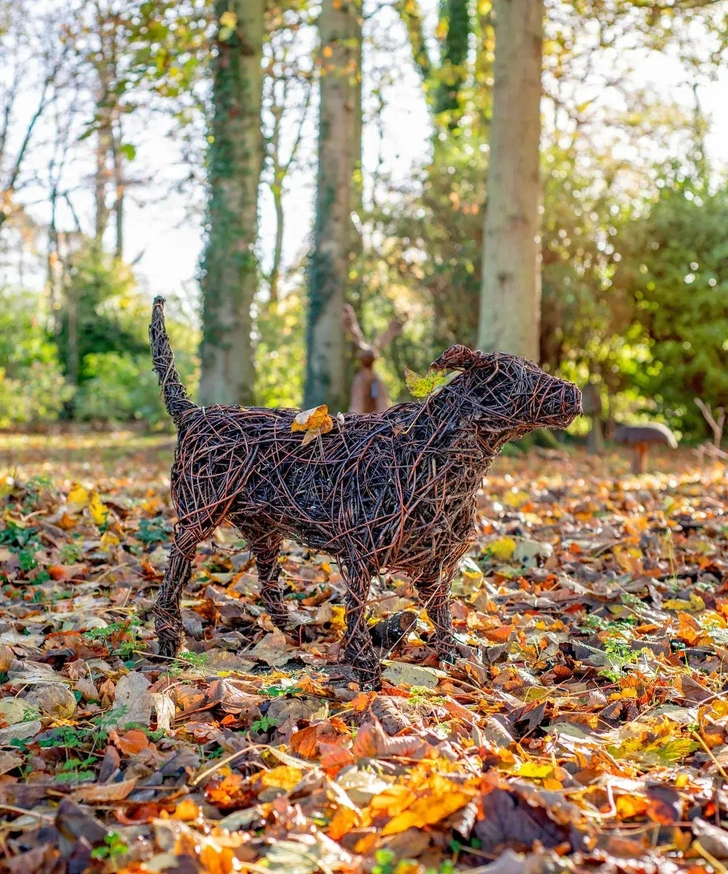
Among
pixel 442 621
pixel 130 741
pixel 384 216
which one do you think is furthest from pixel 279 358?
pixel 130 741

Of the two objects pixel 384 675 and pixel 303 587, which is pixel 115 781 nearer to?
pixel 384 675

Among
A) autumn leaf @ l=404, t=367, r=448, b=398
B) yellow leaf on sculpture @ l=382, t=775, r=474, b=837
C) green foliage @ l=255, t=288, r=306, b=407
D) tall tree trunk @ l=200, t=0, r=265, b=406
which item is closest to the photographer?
yellow leaf on sculpture @ l=382, t=775, r=474, b=837

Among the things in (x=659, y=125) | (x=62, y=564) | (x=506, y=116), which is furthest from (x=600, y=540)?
(x=659, y=125)

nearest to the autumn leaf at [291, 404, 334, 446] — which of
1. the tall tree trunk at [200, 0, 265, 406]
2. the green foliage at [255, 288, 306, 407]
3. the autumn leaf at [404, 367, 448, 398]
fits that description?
the autumn leaf at [404, 367, 448, 398]

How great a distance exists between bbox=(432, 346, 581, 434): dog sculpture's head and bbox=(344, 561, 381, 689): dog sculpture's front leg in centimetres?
69

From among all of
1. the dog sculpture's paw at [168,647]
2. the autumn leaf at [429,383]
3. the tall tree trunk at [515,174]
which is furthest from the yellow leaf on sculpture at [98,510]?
the tall tree trunk at [515,174]

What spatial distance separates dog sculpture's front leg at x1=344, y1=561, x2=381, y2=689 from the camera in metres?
3.04

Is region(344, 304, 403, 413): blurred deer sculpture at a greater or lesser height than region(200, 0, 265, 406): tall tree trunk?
lesser

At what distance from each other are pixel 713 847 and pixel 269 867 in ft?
3.27

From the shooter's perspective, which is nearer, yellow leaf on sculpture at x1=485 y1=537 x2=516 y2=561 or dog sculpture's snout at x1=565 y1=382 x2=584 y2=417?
dog sculpture's snout at x1=565 y1=382 x2=584 y2=417

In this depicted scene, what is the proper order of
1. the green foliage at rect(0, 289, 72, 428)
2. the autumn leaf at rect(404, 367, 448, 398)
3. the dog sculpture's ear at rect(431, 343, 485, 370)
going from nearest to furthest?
the dog sculpture's ear at rect(431, 343, 485, 370) → the autumn leaf at rect(404, 367, 448, 398) → the green foliage at rect(0, 289, 72, 428)

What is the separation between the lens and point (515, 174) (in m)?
8.89

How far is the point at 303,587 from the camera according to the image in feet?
14.5

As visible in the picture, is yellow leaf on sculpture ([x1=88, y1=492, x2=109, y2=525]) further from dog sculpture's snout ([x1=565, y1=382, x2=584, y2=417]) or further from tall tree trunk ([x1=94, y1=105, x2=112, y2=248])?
tall tree trunk ([x1=94, y1=105, x2=112, y2=248])
